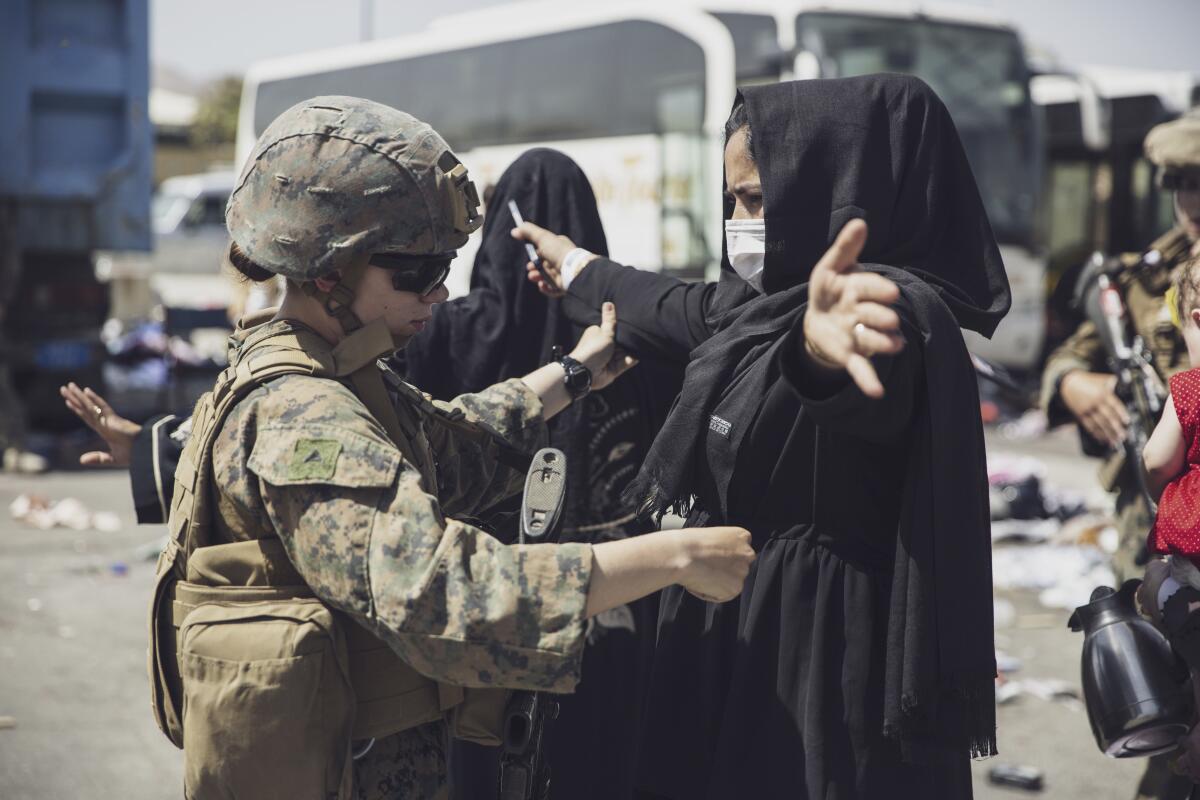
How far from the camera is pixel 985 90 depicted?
1212 centimetres

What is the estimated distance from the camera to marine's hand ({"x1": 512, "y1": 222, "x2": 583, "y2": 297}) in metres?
2.88

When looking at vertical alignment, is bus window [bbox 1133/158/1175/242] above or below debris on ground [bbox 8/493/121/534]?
above

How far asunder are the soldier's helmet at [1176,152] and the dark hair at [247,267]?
2814 mm

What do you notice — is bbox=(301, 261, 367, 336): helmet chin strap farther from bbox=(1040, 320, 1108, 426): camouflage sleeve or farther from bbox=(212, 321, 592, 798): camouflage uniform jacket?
bbox=(1040, 320, 1108, 426): camouflage sleeve

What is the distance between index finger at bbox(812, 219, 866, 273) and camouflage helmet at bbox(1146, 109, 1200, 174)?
8.15ft

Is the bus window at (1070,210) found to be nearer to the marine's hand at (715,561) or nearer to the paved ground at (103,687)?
the paved ground at (103,687)

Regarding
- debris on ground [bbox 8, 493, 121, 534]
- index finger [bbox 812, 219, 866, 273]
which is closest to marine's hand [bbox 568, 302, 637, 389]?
index finger [bbox 812, 219, 866, 273]

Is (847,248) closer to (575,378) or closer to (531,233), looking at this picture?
(575,378)

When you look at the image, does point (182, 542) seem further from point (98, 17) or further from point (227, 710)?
point (98, 17)

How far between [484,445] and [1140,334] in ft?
7.59

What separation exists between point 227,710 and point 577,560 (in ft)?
1.73

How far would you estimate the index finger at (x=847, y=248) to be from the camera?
162cm

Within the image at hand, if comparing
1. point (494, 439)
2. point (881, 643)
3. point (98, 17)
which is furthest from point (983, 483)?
point (98, 17)

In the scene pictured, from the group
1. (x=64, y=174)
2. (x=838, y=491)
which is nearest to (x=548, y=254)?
(x=838, y=491)
